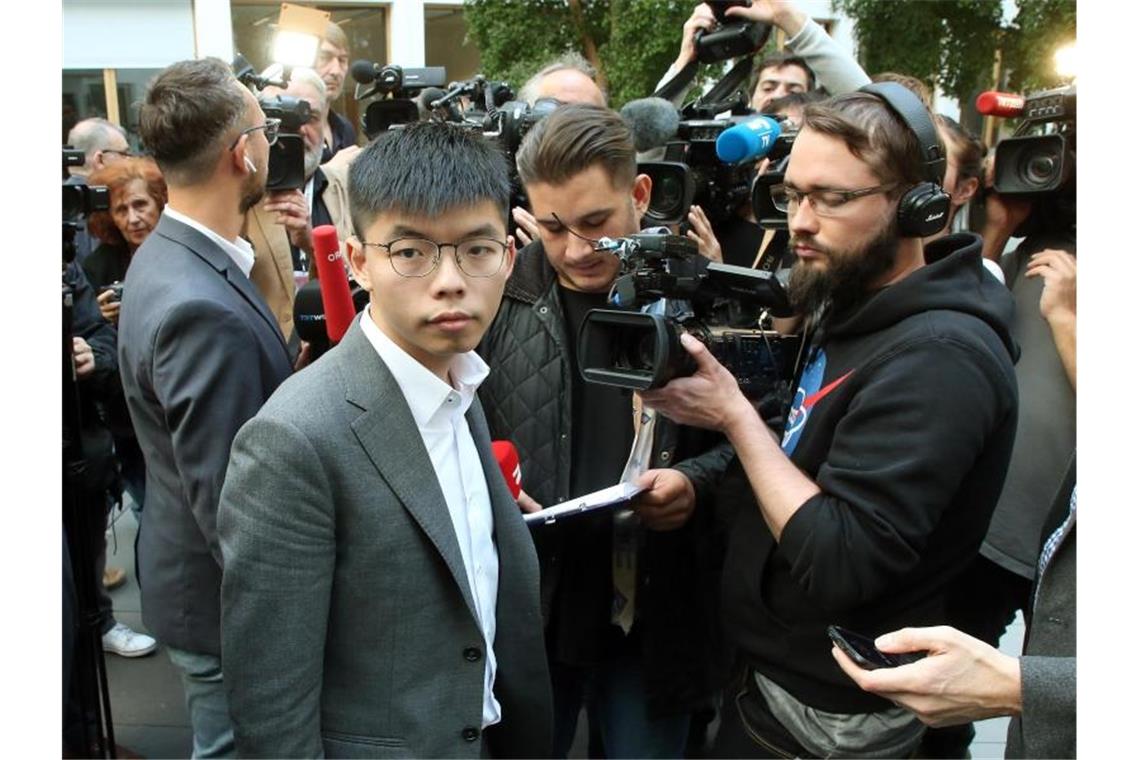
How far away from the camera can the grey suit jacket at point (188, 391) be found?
1.85 m

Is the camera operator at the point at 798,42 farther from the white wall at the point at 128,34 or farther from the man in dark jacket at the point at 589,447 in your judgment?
the white wall at the point at 128,34

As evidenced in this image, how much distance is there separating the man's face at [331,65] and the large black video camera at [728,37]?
6.76 feet

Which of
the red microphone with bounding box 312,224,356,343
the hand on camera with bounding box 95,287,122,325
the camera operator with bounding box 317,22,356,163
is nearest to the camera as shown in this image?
the red microphone with bounding box 312,224,356,343

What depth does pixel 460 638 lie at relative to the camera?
1387 mm

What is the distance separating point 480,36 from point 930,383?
22.3 feet

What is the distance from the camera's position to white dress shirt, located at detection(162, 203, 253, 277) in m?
2.09

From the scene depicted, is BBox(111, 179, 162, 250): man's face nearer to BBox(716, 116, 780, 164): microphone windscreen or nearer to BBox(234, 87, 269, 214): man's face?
BBox(234, 87, 269, 214): man's face

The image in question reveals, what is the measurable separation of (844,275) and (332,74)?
347 cm

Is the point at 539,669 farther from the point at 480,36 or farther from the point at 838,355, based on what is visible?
the point at 480,36

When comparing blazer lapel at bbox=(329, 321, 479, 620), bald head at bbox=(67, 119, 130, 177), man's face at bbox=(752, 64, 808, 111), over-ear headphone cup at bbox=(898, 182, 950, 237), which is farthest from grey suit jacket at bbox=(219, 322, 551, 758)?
bald head at bbox=(67, 119, 130, 177)

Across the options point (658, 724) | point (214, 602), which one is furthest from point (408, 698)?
point (658, 724)

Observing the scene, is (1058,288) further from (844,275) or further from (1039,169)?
(844,275)

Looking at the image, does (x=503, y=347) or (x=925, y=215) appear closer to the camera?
(x=925, y=215)

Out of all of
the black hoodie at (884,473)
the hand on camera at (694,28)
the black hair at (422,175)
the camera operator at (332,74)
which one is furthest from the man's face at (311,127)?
the black hoodie at (884,473)
